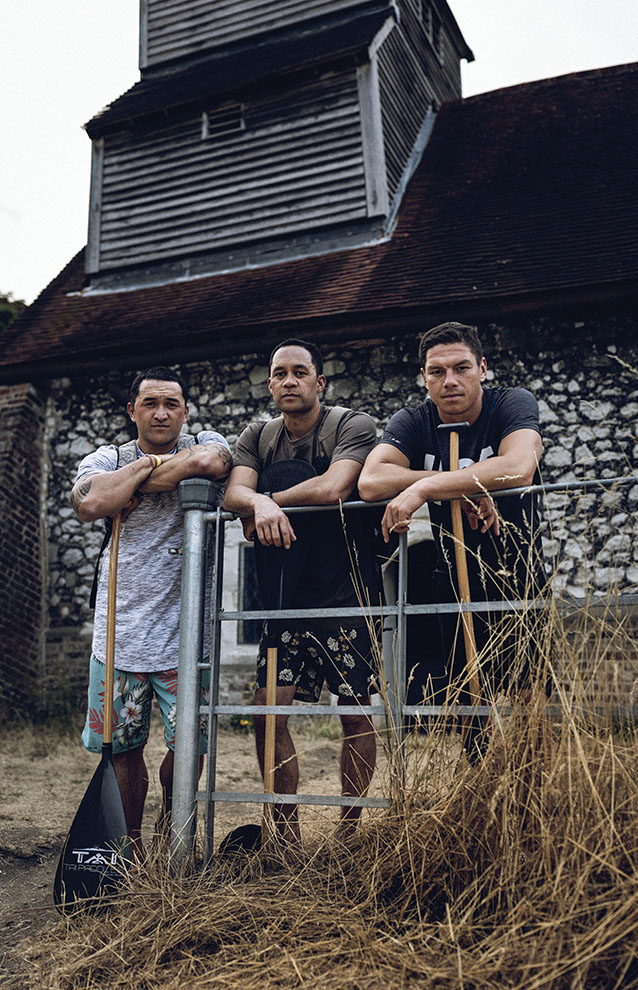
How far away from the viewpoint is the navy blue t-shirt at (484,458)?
2.85m

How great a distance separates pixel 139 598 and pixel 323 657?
0.78 meters

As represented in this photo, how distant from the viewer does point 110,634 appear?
10.1 ft

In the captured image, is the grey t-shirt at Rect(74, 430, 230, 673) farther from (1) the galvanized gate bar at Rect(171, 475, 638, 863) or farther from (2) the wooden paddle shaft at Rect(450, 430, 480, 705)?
(2) the wooden paddle shaft at Rect(450, 430, 480, 705)

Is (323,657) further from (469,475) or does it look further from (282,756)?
(469,475)

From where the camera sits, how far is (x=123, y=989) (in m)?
2.13

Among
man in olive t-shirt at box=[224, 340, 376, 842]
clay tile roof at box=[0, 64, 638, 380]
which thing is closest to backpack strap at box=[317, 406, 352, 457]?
man in olive t-shirt at box=[224, 340, 376, 842]

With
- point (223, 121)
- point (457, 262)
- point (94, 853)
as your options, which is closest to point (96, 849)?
point (94, 853)

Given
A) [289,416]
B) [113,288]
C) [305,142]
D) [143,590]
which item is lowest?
[143,590]

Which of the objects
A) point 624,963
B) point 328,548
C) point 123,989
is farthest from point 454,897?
point 328,548

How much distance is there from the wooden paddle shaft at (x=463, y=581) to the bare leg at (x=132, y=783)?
1395 millimetres

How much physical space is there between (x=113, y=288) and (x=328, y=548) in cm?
808

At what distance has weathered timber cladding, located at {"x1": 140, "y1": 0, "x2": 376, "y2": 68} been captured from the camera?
1027 centimetres

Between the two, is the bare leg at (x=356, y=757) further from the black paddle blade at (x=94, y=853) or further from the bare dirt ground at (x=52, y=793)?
the black paddle blade at (x=94, y=853)

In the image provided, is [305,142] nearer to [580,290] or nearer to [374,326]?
[374,326]
